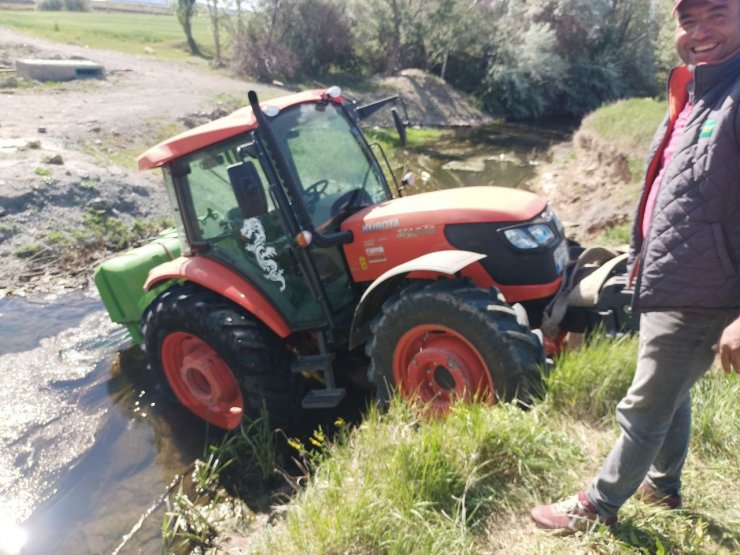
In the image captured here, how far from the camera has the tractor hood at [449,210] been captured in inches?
132

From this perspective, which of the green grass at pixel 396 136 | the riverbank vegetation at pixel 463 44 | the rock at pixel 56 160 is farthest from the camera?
the riverbank vegetation at pixel 463 44

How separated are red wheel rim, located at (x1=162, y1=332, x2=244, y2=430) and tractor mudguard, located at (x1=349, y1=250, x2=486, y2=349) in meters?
1.04

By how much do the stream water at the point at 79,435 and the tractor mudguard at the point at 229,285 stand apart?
43.7 inches

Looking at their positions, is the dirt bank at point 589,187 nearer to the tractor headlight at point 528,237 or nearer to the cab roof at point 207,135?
the tractor headlight at point 528,237

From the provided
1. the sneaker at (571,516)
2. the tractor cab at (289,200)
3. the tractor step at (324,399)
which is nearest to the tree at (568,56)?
the tractor cab at (289,200)

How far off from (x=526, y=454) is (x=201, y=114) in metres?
13.4

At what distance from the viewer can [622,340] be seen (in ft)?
10.5

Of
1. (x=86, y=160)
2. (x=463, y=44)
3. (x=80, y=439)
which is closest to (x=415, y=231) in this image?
(x=80, y=439)

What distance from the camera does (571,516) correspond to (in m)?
2.29

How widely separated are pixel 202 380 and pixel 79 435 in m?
0.96

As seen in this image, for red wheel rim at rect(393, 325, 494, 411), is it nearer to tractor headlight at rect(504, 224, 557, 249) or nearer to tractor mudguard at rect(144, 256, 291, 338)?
tractor headlight at rect(504, 224, 557, 249)

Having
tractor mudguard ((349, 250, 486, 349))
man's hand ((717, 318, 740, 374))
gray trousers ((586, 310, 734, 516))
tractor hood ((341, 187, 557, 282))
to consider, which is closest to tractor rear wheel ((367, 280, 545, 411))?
tractor mudguard ((349, 250, 486, 349))

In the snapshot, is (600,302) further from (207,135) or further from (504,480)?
(207,135)

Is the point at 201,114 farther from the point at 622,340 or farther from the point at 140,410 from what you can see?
the point at 622,340
